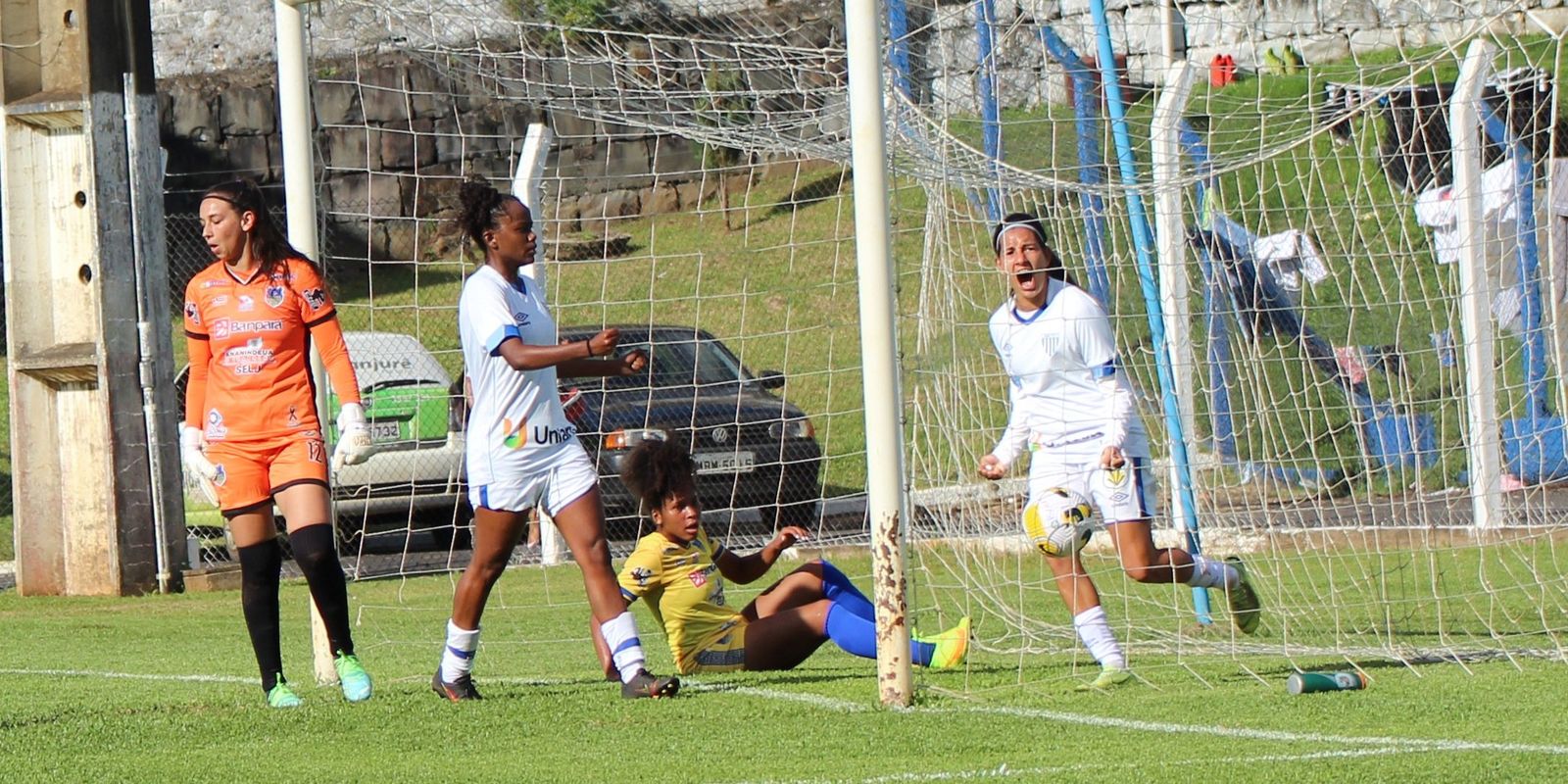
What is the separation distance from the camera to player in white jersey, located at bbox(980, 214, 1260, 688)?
24.3 feet

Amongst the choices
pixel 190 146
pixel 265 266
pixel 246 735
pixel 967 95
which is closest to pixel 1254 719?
pixel 246 735

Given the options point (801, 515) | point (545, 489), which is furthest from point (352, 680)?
point (801, 515)

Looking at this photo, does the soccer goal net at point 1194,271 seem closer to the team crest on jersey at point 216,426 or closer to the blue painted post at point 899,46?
the blue painted post at point 899,46

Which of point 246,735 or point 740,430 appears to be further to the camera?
point 740,430

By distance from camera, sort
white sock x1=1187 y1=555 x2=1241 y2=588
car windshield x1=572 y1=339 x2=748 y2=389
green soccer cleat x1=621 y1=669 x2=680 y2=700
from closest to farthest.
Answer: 1. green soccer cleat x1=621 y1=669 x2=680 y2=700
2. white sock x1=1187 y1=555 x2=1241 y2=588
3. car windshield x1=572 y1=339 x2=748 y2=389

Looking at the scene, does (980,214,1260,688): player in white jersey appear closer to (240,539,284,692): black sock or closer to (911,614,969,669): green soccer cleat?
(911,614,969,669): green soccer cleat

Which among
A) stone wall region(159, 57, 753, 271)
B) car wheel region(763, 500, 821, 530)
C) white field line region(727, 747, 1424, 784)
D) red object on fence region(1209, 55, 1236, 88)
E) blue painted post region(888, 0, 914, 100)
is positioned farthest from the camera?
car wheel region(763, 500, 821, 530)

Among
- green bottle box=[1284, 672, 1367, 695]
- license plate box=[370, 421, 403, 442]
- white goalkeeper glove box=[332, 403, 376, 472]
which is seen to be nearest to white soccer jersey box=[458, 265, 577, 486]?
white goalkeeper glove box=[332, 403, 376, 472]

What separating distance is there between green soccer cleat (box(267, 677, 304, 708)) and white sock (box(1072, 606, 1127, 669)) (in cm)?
282

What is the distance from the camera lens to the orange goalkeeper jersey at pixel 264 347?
7.00 meters

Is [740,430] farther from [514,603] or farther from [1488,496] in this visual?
[1488,496]

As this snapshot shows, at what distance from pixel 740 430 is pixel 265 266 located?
17.4ft

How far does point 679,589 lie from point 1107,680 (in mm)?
1658

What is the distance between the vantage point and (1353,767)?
197 inches
